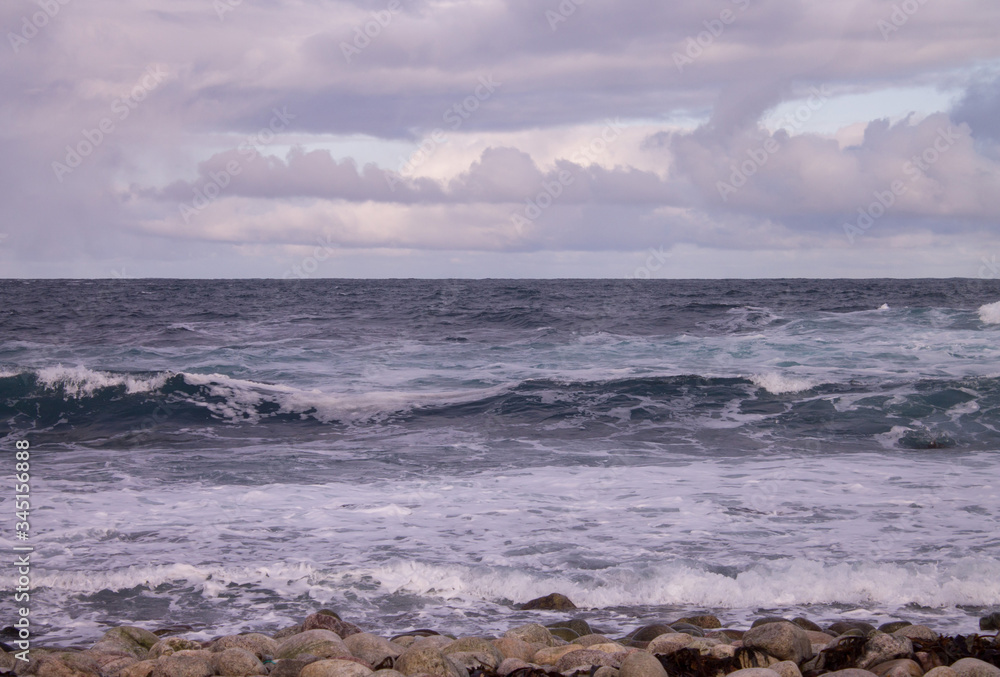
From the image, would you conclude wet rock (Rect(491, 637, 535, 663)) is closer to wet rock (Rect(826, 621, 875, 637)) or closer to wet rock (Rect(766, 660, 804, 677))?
wet rock (Rect(766, 660, 804, 677))

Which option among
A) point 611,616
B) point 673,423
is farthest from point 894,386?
point 611,616

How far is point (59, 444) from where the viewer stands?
1308 cm

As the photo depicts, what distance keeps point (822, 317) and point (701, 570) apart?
27450 mm

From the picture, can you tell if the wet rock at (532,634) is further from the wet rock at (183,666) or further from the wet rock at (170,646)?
the wet rock at (170,646)

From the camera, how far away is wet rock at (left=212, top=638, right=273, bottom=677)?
435 centimetres

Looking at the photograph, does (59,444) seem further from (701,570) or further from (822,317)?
(822,317)

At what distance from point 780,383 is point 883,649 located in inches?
476

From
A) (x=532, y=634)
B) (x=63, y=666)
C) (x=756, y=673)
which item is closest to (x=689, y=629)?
(x=532, y=634)

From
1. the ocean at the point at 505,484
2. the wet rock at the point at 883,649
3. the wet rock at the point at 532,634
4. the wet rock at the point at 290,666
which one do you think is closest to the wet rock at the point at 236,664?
the wet rock at the point at 290,666

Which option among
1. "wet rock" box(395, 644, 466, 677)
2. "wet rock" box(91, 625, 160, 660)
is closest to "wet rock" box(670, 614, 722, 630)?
"wet rock" box(395, 644, 466, 677)

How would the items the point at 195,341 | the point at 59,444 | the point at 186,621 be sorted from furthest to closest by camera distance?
the point at 195,341 < the point at 59,444 < the point at 186,621

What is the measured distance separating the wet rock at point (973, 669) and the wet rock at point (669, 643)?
1368 mm

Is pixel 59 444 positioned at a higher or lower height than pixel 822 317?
lower

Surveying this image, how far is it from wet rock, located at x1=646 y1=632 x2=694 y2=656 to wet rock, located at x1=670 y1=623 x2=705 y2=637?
1.36 feet
